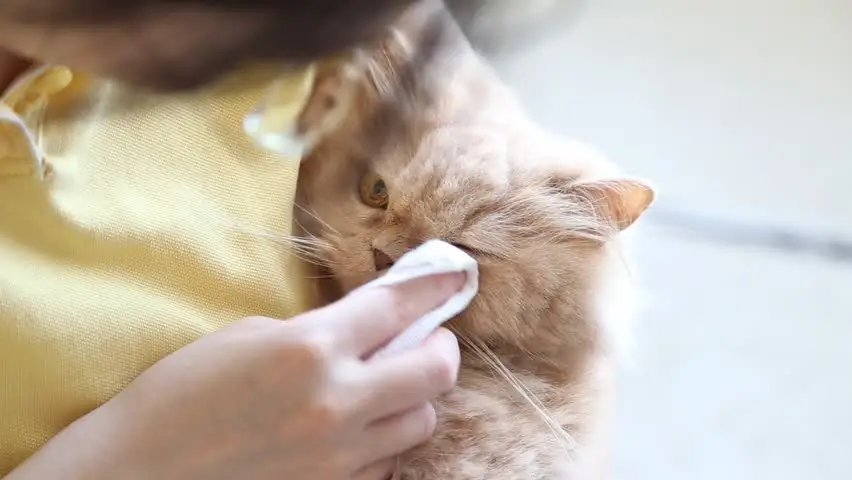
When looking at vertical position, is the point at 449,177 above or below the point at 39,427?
above

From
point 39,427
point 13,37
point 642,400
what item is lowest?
point 642,400

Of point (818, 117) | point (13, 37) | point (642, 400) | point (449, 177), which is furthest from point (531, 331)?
point (818, 117)

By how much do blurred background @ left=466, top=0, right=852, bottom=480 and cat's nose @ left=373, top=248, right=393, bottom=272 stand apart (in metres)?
0.39

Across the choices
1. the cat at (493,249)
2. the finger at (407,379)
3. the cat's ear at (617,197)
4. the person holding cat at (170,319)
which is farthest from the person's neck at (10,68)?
the cat's ear at (617,197)

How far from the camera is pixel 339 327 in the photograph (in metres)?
0.71

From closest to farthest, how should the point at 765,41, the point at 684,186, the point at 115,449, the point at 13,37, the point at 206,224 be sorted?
the point at 13,37
the point at 115,449
the point at 206,224
the point at 684,186
the point at 765,41

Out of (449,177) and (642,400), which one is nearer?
(449,177)

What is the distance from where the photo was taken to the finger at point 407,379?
0.72 meters

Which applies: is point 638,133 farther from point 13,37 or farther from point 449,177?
point 13,37

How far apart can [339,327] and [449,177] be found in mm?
208

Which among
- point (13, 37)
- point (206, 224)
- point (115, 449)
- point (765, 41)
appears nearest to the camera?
point (13, 37)

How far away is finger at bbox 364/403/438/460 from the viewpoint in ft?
2.42

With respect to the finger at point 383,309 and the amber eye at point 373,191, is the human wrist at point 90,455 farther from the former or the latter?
the amber eye at point 373,191

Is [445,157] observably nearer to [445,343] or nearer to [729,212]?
[445,343]
